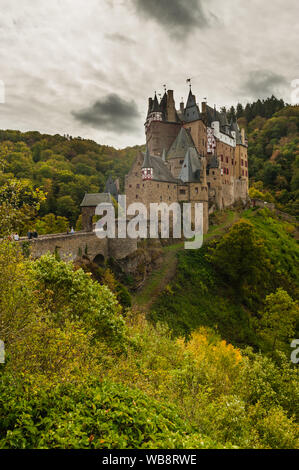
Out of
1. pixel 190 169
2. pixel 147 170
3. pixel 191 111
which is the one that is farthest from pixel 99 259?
pixel 191 111

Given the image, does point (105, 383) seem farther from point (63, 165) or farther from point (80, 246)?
point (63, 165)

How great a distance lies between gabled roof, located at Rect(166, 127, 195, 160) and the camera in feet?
170

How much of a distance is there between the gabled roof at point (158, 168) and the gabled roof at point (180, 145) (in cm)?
433

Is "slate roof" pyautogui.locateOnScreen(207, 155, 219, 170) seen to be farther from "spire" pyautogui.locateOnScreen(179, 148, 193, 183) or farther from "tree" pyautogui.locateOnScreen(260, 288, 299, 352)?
"tree" pyautogui.locateOnScreen(260, 288, 299, 352)

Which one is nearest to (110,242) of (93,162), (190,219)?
(190,219)

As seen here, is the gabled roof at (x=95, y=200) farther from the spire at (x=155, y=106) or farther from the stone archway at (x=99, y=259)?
the spire at (x=155, y=106)

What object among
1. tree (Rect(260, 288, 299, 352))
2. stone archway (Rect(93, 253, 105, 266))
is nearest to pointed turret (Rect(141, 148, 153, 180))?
stone archway (Rect(93, 253, 105, 266))

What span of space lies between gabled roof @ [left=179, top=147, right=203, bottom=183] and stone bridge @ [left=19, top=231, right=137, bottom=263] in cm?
1732

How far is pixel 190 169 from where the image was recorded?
4809cm

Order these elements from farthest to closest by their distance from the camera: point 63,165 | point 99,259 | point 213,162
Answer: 1. point 63,165
2. point 213,162
3. point 99,259

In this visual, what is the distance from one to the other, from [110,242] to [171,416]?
27.9 metres

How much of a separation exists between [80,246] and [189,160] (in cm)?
2726

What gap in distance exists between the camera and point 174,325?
103 ft

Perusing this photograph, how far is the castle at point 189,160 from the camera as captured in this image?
145 feet
